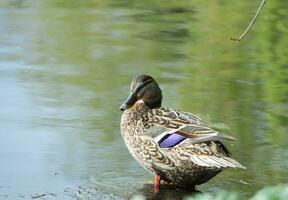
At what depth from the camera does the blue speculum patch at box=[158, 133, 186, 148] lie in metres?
6.38

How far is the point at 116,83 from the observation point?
33.1 feet

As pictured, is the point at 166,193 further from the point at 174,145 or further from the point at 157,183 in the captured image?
the point at 174,145

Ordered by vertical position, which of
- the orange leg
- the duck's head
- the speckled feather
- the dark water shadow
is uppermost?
the duck's head

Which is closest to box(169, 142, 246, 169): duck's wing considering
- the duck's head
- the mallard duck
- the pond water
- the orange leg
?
the mallard duck

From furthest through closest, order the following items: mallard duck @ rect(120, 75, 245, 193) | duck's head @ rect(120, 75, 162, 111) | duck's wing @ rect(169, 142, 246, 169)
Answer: duck's head @ rect(120, 75, 162, 111)
mallard duck @ rect(120, 75, 245, 193)
duck's wing @ rect(169, 142, 246, 169)

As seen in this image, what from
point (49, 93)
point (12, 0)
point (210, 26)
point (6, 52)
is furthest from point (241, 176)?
point (12, 0)

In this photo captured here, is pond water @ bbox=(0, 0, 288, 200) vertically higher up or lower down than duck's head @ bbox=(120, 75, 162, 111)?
lower down

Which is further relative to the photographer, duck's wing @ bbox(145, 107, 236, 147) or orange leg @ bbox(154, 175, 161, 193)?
orange leg @ bbox(154, 175, 161, 193)

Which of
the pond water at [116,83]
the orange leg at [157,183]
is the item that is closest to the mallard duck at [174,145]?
the orange leg at [157,183]

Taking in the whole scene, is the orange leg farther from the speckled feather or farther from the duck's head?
the duck's head

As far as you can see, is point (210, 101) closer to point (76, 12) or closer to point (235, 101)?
point (235, 101)

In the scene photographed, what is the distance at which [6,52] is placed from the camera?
1150 centimetres

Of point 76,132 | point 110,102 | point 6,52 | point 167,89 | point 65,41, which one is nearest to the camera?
point 76,132

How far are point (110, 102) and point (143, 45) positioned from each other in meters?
3.13
